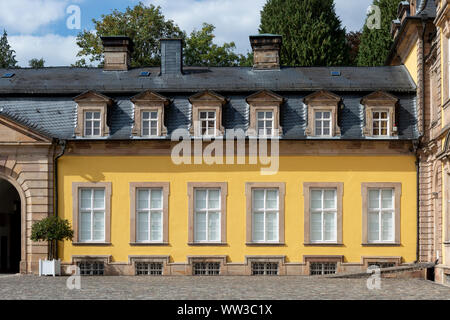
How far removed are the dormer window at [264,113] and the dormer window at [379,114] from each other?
314cm

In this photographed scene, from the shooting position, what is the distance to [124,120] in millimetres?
31984

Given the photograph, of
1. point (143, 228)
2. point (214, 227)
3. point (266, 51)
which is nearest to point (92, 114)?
point (143, 228)

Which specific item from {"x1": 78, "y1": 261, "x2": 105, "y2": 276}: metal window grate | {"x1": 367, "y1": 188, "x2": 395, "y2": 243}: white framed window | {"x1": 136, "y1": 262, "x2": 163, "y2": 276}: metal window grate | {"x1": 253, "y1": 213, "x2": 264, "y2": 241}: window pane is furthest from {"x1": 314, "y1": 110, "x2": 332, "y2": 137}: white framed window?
{"x1": 78, "y1": 261, "x2": 105, "y2": 276}: metal window grate

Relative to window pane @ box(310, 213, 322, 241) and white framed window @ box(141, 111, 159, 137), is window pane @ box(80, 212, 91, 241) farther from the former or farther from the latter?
window pane @ box(310, 213, 322, 241)

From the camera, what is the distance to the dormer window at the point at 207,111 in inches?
1243

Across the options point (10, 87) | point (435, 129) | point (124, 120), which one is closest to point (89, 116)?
point (124, 120)

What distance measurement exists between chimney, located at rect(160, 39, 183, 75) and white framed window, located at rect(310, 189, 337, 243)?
7.38 meters

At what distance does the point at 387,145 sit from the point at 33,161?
42.0 ft

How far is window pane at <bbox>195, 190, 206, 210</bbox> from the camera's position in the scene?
31625mm

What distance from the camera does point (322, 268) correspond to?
31.1 metres

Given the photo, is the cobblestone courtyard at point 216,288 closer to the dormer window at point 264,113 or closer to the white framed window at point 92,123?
the dormer window at point 264,113

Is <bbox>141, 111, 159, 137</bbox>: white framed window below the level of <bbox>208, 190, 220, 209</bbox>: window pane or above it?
above

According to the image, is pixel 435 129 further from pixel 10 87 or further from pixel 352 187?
pixel 10 87

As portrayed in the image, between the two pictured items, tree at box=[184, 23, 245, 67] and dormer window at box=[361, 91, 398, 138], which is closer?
dormer window at box=[361, 91, 398, 138]
